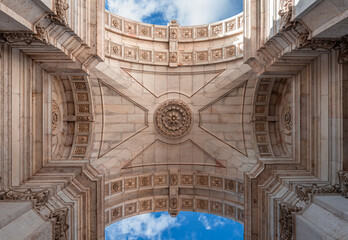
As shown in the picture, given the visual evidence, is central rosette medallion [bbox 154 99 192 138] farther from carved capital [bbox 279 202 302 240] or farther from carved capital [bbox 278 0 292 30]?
carved capital [bbox 278 0 292 30]

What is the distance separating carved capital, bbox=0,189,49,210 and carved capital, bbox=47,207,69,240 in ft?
1.93

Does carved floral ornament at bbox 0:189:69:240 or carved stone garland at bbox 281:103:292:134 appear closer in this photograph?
carved floral ornament at bbox 0:189:69:240

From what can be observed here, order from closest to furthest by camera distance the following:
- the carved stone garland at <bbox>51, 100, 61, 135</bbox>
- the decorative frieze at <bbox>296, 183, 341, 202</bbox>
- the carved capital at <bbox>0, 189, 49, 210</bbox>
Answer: the carved capital at <bbox>0, 189, 49, 210</bbox>
the decorative frieze at <bbox>296, 183, 341, 202</bbox>
the carved stone garland at <bbox>51, 100, 61, 135</bbox>

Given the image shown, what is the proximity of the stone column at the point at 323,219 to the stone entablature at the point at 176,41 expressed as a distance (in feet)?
31.7

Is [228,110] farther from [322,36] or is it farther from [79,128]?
[79,128]

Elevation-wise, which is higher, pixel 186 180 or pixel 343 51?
pixel 343 51

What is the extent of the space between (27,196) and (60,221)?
1505 mm

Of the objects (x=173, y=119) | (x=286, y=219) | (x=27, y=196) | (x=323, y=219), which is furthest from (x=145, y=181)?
(x=323, y=219)

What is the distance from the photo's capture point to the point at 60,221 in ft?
28.0

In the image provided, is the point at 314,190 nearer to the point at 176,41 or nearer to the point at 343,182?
the point at 343,182

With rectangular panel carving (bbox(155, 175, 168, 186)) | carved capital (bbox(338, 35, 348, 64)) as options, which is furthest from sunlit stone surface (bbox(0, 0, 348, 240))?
rectangular panel carving (bbox(155, 175, 168, 186))

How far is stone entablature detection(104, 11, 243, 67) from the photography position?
14.9 m

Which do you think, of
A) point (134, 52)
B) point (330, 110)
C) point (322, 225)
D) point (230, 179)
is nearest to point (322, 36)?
point (330, 110)

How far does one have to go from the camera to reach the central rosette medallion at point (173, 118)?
53.0 ft
